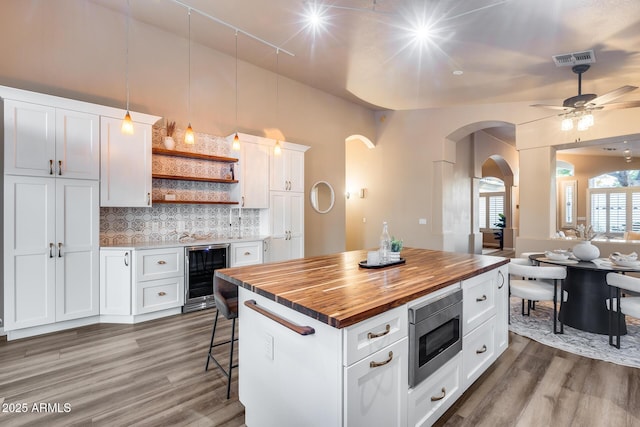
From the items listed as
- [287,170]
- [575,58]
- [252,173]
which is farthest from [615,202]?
[252,173]

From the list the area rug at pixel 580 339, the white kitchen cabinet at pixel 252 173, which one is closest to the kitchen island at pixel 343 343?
the area rug at pixel 580 339

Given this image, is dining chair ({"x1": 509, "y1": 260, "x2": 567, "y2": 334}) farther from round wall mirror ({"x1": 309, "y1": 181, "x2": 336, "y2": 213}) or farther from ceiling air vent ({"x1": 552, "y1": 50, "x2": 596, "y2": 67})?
round wall mirror ({"x1": 309, "y1": 181, "x2": 336, "y2": 213})

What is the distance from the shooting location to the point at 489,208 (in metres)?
11.3

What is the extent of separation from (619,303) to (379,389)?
2861 mm

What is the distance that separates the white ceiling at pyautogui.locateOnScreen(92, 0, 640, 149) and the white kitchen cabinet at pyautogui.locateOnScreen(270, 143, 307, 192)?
1383 millimetres

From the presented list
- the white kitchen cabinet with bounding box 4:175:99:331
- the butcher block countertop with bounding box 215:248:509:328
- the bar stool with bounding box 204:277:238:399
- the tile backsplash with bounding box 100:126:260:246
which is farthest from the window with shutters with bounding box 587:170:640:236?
the white kitchen cabinet with bounding box 4:175:99:331

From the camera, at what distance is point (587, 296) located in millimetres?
3125

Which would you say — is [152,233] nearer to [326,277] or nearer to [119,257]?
[119,257]

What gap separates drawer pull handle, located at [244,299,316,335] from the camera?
1.24 meters

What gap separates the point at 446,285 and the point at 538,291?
2.13 meters

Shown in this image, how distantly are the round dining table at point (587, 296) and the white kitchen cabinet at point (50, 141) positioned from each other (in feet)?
16.6

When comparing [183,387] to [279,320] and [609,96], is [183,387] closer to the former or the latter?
[279,320]

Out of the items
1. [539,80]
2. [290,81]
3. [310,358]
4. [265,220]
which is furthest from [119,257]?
[539,80]

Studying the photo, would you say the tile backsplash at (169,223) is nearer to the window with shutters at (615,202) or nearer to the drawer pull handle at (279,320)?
the drawer pull handle at (279,320)
